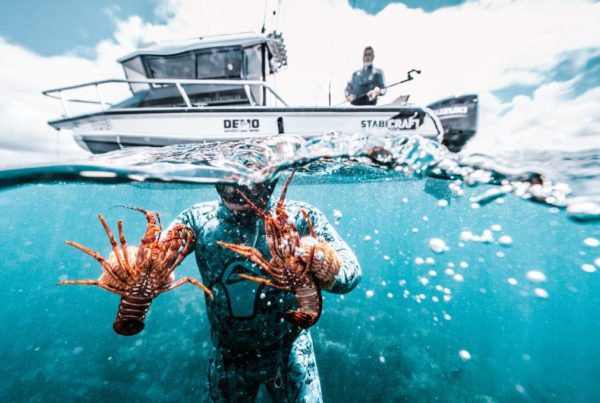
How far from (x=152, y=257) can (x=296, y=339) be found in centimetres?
190

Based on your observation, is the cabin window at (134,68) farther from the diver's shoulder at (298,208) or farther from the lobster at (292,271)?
the lobster at (292,271)

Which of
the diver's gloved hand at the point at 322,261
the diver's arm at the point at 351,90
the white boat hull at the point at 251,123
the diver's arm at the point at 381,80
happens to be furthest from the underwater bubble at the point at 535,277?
the diver's arm at the point at 351,90

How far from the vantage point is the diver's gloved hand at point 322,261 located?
212 centimetres

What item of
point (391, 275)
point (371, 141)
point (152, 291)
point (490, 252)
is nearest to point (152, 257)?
point (152, 291)

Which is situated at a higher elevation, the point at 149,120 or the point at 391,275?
the point at 149,120

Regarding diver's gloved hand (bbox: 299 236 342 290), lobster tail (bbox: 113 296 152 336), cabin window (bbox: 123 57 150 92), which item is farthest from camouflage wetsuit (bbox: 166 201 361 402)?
cabin window (bbox: 123 57 150 92)

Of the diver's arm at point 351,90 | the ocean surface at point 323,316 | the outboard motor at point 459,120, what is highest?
the diver's arm at point 351,90

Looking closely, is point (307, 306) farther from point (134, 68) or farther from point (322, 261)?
point (134, 68)

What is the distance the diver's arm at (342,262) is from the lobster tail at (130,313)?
5.00 feet

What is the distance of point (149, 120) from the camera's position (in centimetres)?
678

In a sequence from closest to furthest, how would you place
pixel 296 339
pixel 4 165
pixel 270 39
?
pixel 296 339, pixel 4 165, pixel 270 39

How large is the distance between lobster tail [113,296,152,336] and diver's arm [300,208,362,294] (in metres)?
1.52

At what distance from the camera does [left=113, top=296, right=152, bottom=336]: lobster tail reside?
2064mm

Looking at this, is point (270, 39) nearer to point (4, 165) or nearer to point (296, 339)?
point (4, 165)
